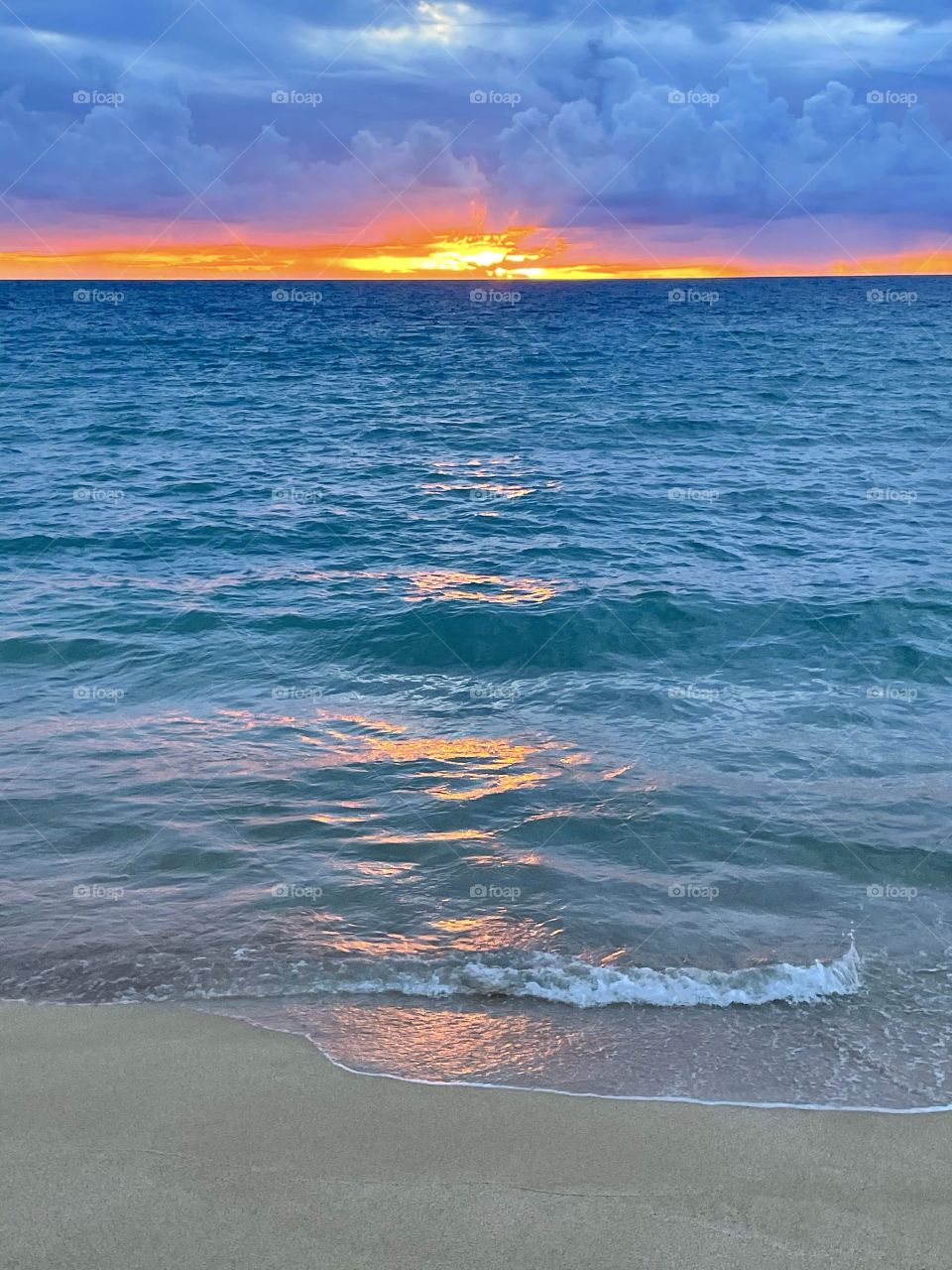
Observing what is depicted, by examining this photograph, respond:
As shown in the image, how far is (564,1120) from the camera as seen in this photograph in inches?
201

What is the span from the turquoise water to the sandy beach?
397 mm

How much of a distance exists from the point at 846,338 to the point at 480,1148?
186 ft

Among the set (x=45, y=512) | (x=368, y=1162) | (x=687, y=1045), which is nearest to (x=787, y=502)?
(x=45, y=512)

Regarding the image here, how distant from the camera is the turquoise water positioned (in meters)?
6.38

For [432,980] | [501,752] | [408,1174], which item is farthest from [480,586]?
[408,1174]

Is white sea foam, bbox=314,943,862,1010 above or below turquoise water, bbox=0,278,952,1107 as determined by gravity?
below

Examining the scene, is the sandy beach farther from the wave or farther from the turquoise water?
the wave

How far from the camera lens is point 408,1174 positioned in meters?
4.66

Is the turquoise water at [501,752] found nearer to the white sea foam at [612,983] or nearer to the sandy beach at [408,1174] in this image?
the white sea foam at [612,983]

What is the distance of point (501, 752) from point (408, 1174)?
571cm

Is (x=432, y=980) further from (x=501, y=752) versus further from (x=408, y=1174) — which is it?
(x=501, y=752)

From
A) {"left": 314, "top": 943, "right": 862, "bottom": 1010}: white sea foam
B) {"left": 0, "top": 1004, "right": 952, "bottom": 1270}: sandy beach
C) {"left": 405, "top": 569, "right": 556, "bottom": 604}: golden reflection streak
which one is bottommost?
{"left": 314, "top": 943, "right": 862, "bottom": 1010}: white sea foam

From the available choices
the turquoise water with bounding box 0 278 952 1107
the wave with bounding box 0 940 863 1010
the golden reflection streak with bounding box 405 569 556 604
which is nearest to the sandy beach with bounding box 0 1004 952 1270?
the turquoise water with bounding box 0 278 952 1107

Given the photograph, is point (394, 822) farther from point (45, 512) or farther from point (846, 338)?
point (846, 338)
